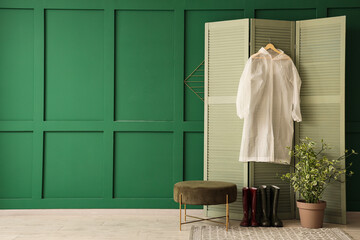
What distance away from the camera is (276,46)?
12.4 feet

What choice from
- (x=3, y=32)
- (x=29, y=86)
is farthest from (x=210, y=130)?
(x=3, y=32)

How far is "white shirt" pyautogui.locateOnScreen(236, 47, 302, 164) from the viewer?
11.8 feet

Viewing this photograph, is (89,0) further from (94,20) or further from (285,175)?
(285,175)

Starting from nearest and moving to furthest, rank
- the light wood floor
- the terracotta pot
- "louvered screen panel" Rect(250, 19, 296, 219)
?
1. the light wood floor
2. the terracotta pot
3. "louvered screen panel" Rect(250, 19, 296, 219)

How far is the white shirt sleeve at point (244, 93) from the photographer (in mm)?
3609

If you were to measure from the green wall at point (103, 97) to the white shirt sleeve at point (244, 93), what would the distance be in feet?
1.84

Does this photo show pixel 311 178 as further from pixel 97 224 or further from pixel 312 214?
pixel 97 224

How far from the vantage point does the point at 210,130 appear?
12.6 feet

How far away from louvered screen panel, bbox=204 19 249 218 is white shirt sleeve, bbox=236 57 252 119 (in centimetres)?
10

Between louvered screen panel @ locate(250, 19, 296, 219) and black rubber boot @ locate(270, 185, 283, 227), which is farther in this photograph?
louvered screen panel @ locate(250, 19, 296, 219)

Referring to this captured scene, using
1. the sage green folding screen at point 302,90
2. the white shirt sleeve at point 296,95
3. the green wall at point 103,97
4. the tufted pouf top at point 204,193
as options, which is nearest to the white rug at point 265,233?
the tufted pouf top at point 204,193

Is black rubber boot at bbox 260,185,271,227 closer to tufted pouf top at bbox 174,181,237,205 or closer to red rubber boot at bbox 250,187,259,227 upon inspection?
red rubber boot at bbox 250,187,259,227

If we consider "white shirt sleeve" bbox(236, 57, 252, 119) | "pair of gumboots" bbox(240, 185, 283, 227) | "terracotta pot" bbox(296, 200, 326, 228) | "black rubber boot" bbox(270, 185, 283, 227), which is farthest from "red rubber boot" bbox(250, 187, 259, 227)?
"white shirt sleeve" bbox(236, 57, 252, 119)

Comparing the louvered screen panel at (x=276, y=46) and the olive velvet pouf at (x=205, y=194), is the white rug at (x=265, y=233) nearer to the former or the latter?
the olive velvet pouf at (x=205, y=194)
